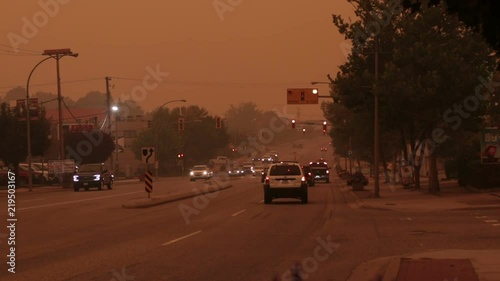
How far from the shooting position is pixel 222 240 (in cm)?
2002

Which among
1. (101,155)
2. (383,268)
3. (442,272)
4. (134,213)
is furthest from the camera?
(101,155)

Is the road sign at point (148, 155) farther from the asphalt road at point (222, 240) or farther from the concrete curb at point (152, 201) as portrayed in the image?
the asphalt road at point (222, 240)

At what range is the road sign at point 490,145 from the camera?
36000 millimetres

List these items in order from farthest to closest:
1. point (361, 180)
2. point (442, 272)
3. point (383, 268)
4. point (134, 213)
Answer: point (361, 180)
point (134, 213)
point (383, 268)
point (442, 272)

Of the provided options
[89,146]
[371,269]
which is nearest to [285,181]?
[371,269]

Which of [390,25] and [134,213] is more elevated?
[390,25]

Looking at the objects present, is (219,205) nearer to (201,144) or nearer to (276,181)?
(276,181)

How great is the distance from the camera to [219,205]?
36.5 metres

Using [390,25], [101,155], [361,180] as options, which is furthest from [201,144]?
[390,25]

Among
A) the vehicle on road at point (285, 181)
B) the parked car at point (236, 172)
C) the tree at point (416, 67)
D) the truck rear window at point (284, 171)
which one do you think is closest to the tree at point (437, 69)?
the tree at point (416, 67)

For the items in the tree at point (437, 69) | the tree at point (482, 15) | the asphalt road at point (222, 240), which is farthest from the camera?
the tree at point (437, 69)

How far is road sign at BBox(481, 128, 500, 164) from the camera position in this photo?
3600 cm

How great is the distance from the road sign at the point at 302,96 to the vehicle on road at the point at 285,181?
1310 centimetres

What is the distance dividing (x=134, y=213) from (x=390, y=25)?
18180 mm
